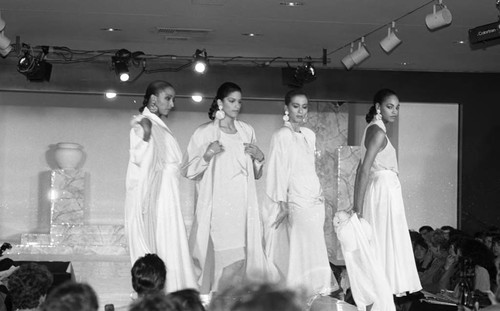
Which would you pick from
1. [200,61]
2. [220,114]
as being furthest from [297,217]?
[200,61]

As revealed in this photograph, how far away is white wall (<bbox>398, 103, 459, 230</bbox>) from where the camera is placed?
11766 mm

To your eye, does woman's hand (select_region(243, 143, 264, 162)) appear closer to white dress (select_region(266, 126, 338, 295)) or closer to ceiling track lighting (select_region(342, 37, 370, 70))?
white dress (select_region(266, 126, 338, 295))

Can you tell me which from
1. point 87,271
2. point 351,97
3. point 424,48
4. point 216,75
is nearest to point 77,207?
point 87,271

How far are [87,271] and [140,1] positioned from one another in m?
3.29

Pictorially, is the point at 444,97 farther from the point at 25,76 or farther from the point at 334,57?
the point at 25,76

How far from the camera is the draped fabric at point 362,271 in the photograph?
19.0ft

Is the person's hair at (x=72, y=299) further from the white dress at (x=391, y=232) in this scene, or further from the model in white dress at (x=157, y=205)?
the white dress at (x=391, y=232)

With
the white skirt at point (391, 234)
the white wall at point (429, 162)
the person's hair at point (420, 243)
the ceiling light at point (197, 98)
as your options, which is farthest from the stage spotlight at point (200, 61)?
the white wall at point (429, 162)

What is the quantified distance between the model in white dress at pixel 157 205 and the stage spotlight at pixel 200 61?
123 inches

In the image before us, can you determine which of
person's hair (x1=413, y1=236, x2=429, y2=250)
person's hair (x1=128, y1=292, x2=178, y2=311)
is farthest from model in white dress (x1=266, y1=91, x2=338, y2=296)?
person's hair (x1=128, y1=292, x2=178, y2=311)

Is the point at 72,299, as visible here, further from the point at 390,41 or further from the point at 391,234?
the point at 390,41

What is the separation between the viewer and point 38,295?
4.25m

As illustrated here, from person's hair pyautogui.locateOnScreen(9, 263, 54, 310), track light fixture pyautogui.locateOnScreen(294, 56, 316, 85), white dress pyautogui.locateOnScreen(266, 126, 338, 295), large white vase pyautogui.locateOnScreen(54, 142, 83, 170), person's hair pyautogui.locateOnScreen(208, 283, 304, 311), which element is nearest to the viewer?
person's hair pyautogui.locateOnScreen(208, 283, 304, 311)

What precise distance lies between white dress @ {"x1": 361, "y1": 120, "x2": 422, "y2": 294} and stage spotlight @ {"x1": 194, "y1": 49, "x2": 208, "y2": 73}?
10.8 feet
